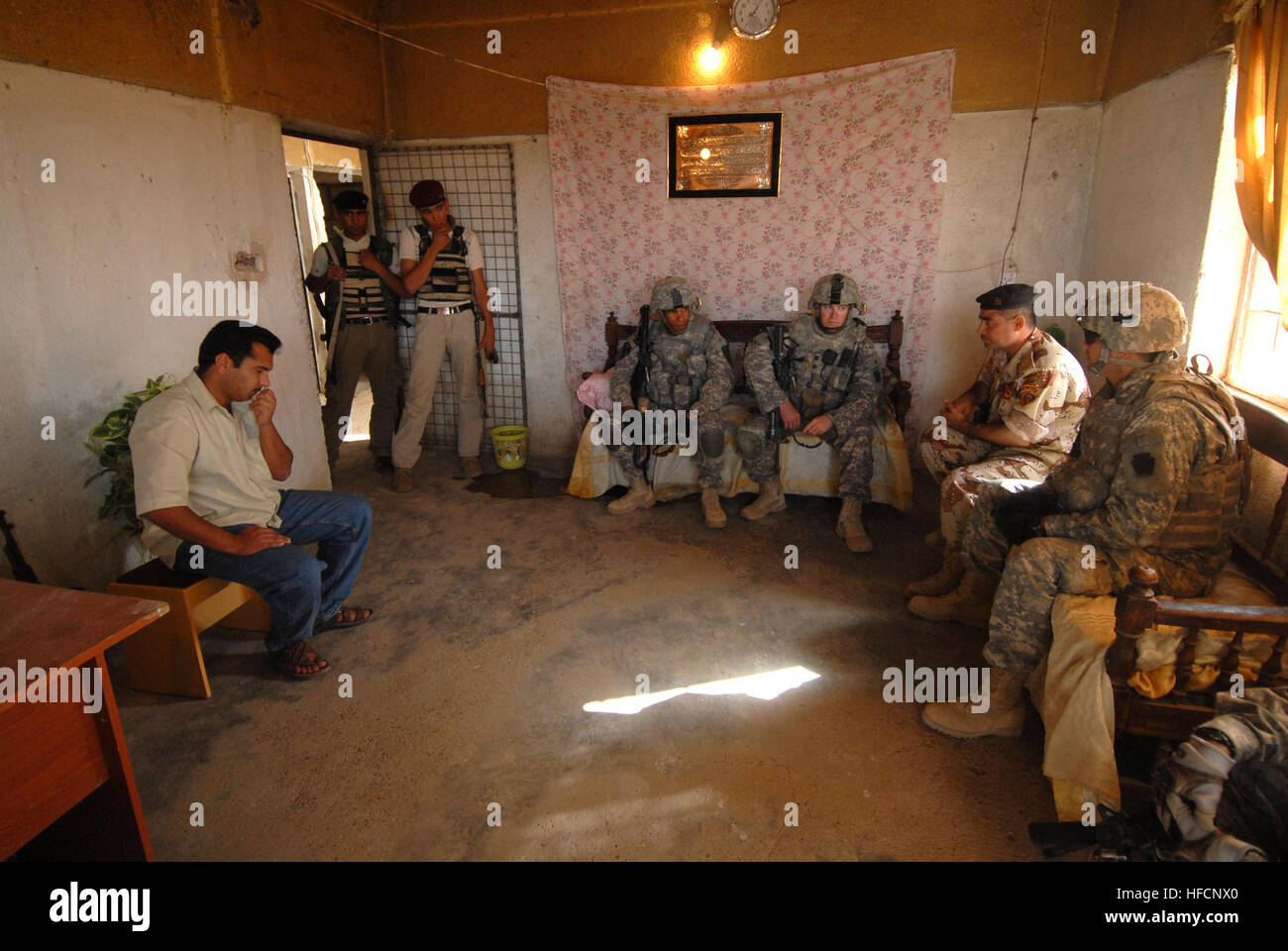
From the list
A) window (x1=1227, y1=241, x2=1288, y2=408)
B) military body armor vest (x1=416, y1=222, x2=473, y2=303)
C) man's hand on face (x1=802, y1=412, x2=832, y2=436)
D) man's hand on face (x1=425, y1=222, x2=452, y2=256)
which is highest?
man's hand on face (x1=425, y1=222, x2=452, y2=256)

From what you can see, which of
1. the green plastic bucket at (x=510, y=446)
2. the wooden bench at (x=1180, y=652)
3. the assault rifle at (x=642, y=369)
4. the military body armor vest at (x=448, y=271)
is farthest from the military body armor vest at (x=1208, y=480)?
the military body armor vest at (x=448, y=271)

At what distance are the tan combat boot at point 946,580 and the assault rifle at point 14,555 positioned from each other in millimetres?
3619

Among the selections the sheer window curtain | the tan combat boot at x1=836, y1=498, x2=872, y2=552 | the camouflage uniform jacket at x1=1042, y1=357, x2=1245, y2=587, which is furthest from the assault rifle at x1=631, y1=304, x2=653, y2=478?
the sheer window curtain

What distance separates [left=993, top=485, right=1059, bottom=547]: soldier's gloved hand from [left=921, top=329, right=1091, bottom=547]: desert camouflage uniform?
11.3 inches

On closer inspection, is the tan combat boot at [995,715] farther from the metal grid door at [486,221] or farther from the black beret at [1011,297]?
the metal grid door at [486,221]

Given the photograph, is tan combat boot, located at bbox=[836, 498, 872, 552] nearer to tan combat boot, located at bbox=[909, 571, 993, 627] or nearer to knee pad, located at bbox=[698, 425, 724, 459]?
tan combat boot, located at bbox=[909, 571, 993, 627]

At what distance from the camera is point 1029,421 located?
3225 millimetres

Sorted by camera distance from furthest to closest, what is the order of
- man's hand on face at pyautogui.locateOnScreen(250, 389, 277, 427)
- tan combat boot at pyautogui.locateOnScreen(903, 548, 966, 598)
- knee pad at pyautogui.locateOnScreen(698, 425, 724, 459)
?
knee pad at pyautogui.locateOnScreen(698, 425, 724, 459), tan combat boot at pyautogui.locateOnScreen(903, 548, 966, 598), man's hand on face at pyautogui.locateOnScreen(250, 389, 277, 427)

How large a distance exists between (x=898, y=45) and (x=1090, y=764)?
4053 mm

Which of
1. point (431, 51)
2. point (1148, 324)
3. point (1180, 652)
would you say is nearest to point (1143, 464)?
point (1148, 324)

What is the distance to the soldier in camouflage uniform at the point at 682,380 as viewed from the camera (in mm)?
4258

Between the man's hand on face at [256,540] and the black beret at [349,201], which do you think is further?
the black beret at [349,201]

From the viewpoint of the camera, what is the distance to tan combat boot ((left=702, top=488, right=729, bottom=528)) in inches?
165

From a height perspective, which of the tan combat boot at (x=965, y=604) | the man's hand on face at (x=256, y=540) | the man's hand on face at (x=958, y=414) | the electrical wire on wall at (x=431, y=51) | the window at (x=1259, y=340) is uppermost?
the electrical wire on wall at (x=431, y=51)
